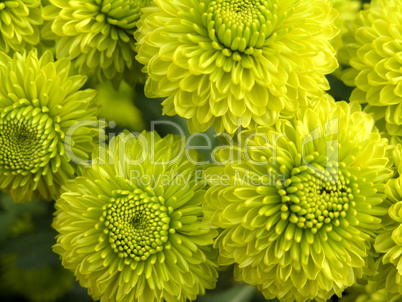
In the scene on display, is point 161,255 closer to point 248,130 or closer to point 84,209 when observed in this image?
point 84,209

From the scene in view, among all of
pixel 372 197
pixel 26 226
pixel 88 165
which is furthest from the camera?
pixel 26 226

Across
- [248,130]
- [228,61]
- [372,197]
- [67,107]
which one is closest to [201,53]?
[228,61]

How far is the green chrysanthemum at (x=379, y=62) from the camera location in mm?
961

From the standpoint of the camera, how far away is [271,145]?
0.88 metres

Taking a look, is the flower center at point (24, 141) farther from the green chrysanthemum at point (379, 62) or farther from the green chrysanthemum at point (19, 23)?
the green chrysanthemum at point (379, 62)

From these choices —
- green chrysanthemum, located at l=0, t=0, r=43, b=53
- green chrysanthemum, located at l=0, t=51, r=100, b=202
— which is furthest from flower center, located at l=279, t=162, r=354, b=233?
green chrysanthemum, located at l=0, t=0, r=43, b=53

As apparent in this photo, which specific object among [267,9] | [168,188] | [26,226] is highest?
[267,9]

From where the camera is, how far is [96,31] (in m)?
1.03

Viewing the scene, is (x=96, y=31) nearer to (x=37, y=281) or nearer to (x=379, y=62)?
(x=379, y=62)

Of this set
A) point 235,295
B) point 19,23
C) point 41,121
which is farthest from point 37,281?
point 19,23

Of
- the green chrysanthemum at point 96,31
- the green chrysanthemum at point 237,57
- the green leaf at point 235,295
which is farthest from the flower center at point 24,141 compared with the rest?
the green leaf at point 235,295

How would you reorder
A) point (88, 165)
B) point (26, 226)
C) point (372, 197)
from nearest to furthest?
point (372, 197), point (88, 165), point (26, 226)

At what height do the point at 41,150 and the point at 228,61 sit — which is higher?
the point at 228,61

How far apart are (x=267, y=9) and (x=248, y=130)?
0.23 metres
